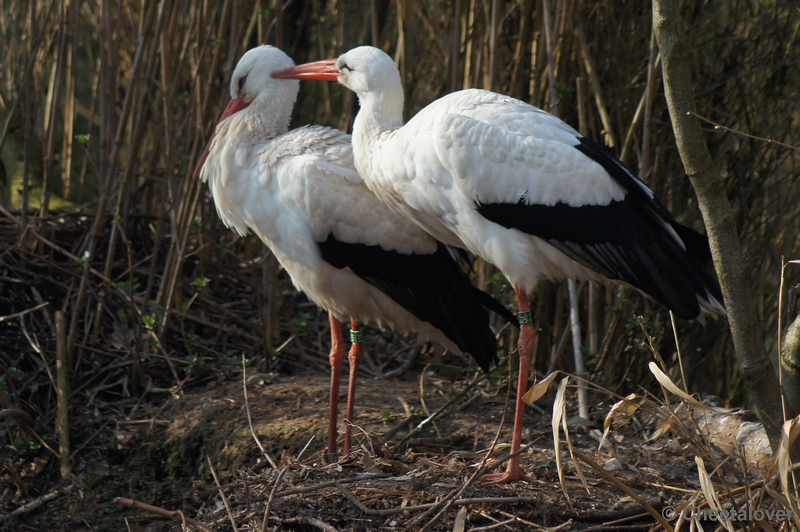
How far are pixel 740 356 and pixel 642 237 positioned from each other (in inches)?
53.3

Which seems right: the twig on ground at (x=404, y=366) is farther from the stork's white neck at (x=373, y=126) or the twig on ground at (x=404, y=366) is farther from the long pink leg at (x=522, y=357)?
the stork's white neck at (x=373, y=126)

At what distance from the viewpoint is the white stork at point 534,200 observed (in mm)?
3756

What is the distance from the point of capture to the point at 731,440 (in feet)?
A: 13.9

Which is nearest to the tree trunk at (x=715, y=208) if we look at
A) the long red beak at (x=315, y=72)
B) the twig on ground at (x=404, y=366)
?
the long red beak at (x=315, y=72)

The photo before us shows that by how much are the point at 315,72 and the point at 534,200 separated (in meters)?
1.41

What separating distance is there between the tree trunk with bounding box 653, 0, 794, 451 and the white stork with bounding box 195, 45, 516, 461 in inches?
78.8

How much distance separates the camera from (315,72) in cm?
454

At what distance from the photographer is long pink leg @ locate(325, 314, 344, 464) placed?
171 inches

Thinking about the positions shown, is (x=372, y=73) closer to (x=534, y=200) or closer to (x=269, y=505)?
(x=534, y=200)

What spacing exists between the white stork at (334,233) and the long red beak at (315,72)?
0.32 feet

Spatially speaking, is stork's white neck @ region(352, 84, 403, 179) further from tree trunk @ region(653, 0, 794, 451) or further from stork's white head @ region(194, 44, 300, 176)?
tree trunk @ region(653, 0, 794, 451)

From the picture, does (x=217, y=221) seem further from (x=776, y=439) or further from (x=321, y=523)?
(x=776, y=439)

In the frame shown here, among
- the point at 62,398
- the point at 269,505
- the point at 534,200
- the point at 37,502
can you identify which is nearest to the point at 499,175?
the point at 534,200

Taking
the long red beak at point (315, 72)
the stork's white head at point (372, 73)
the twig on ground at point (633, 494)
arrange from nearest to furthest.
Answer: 1. the twig on ground at point (633, 494)
2. the stork's white head at point (372, 73)
3. the long red beak at point (315, 72)
